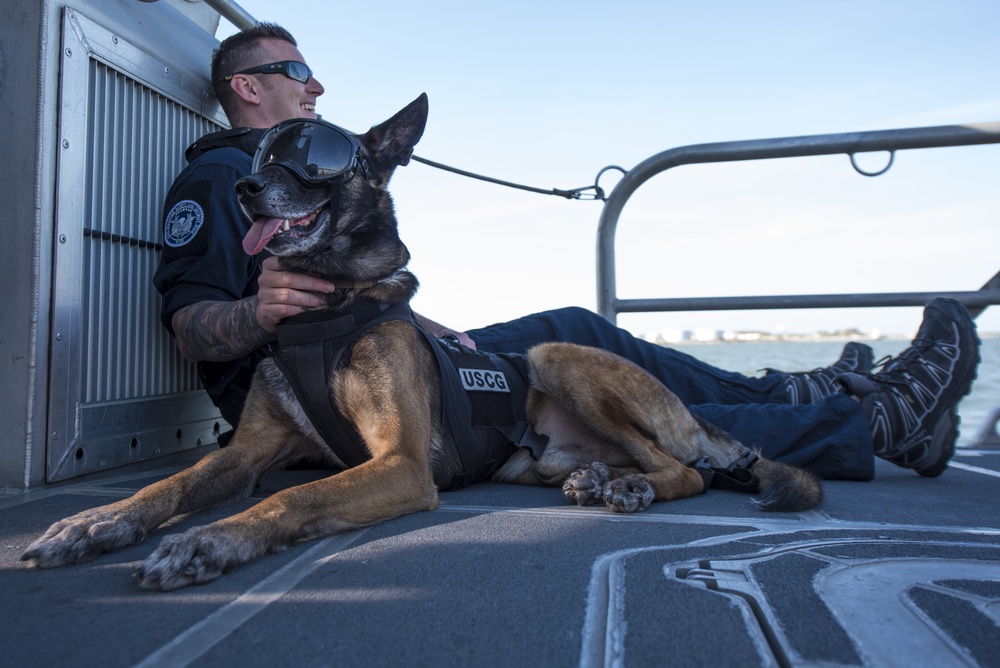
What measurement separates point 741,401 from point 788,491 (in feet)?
4.69

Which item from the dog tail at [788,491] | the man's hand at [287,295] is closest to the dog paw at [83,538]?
the man's hand at [287,295]

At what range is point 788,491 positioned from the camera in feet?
7.33

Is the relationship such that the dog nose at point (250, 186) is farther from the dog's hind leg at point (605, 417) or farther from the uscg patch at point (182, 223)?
the dog's hind leg at point (605, 417)

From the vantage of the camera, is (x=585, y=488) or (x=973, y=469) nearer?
(x=585, y=488)

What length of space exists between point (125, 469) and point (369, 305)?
1196 millimetres

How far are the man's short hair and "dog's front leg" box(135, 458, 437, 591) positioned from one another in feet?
7.32

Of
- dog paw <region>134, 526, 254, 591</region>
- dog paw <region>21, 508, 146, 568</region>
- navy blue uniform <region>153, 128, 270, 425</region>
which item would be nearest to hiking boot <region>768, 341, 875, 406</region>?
navy blue uniform <region>153, 128, 270, 425</region>

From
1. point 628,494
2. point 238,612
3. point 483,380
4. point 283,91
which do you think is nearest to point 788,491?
point 628,494

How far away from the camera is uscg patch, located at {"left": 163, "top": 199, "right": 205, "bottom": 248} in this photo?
2.74 m

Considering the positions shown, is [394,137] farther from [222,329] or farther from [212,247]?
[222,329]

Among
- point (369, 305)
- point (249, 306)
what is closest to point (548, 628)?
point (369, 305)

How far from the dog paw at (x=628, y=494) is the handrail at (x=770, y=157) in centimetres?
214

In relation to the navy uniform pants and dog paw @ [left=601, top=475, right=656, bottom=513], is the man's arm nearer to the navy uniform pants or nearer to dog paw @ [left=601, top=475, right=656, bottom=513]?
dog paw @ [left=601, top=475, right=656, bottom=513]

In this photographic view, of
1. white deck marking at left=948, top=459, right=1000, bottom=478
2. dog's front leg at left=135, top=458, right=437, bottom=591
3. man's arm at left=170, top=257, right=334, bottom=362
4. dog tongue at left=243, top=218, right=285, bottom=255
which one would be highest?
dog tongue at left=243, top=218, right=285, bottom=255
